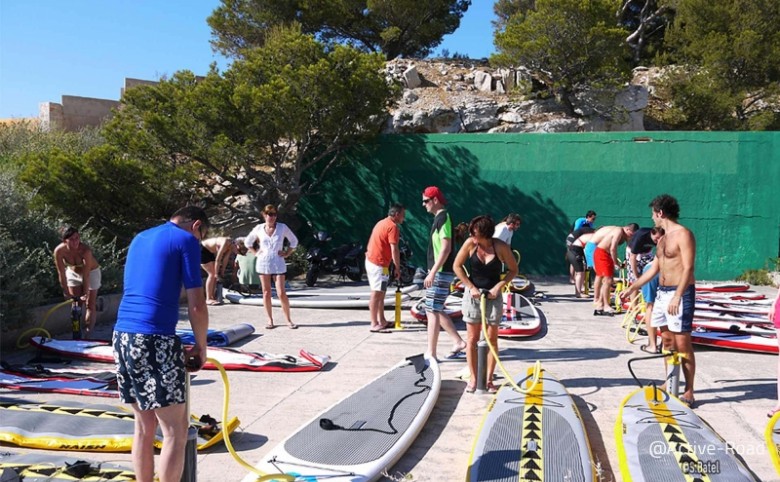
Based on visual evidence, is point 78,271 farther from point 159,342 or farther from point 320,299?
point 159,342

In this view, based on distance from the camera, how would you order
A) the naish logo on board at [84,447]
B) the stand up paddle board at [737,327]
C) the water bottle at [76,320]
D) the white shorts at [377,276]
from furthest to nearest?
1. the white shorts at [377,276]
2. the stand up paddle board at [737,327]
3. the water bottle at [76,320]
4. the naish logo on board at [84,447]

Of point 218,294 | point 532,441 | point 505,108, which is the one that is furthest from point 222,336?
point 505,108

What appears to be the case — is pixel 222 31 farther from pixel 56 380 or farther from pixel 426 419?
pixel 426 419

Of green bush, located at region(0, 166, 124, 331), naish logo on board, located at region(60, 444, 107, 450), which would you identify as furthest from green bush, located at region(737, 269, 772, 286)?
naish logo on board, located at region(60, 444, 107, 450)

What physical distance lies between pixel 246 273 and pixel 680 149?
1024 centimetres

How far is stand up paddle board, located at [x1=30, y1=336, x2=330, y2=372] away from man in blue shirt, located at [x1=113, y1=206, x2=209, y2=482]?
3356mm

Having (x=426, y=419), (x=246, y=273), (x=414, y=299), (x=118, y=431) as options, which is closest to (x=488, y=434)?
(x=426, y=419)

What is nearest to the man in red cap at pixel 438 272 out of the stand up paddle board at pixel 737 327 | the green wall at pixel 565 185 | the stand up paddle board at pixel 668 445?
the stand up paddle board at pixel 668 445

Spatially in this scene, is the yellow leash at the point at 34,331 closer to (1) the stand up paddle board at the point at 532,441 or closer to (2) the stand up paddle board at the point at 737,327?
(1) the stand up paddle board at the point at 532,441

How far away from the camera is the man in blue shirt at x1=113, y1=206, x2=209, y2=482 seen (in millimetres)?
3576

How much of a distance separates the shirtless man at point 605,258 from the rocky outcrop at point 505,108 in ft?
27.5

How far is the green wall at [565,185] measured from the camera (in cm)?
1536

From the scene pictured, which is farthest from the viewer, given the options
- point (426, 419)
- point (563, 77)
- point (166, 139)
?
point (563, 77)

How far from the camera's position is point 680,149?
15477mm
